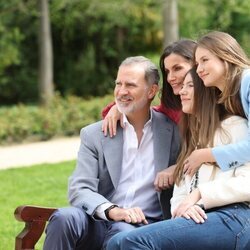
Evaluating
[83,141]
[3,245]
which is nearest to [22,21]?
[3,245]

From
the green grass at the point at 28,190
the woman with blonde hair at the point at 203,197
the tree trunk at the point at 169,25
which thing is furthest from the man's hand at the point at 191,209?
the tree trunk at the point at 169,25

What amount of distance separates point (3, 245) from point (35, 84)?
19.9m

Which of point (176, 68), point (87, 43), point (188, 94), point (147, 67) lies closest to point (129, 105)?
point (147, 67)

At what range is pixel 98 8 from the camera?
18.8m

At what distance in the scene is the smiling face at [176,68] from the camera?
4171 mm

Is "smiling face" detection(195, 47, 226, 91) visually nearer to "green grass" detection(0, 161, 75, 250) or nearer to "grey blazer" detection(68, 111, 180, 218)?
"grey blazer" detection(68, 111, 180, 218)

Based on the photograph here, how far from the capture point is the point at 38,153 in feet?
38.4

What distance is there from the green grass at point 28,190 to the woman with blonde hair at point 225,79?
2.53m

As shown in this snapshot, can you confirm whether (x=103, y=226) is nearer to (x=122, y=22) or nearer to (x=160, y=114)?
(x=160, y=114)

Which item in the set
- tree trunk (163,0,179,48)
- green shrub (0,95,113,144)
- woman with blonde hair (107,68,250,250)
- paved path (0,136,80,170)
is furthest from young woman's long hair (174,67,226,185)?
tree trunk (163,0,179,48)

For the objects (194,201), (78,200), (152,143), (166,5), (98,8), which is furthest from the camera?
(98,8)

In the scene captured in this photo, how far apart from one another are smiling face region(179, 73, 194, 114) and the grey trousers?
71 cm

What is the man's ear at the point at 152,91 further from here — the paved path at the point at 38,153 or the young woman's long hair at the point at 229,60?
the paved path at the point at 38,153

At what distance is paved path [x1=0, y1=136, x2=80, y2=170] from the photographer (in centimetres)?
1084
